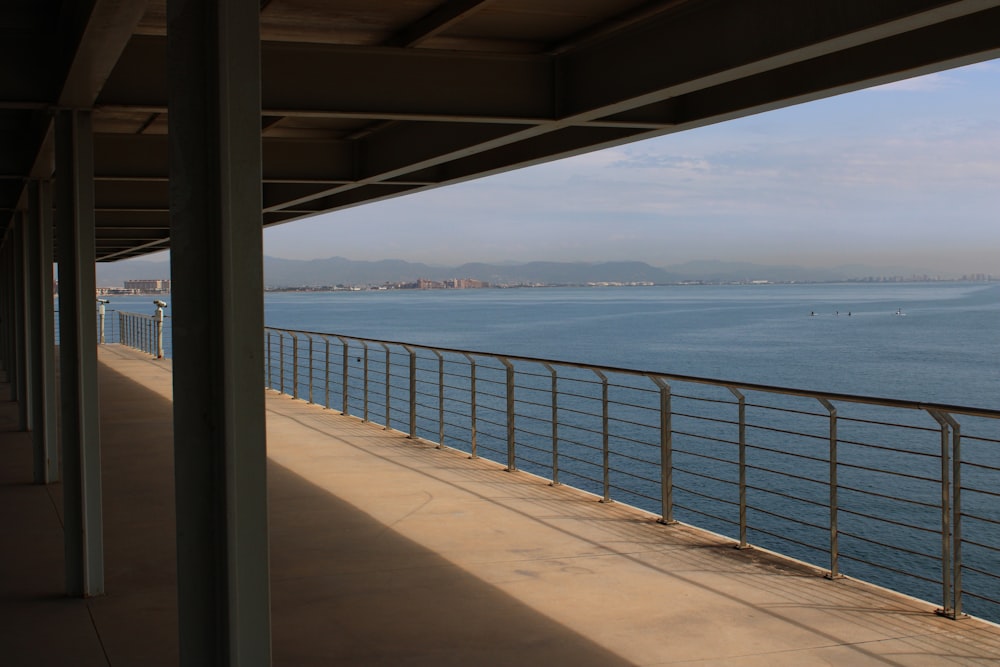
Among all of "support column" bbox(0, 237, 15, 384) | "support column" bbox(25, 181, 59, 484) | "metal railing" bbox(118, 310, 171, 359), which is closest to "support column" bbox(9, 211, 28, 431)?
"support column" bbox(0, 237, 15, 384)

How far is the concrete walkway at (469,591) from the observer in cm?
338

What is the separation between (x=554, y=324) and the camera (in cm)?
6875

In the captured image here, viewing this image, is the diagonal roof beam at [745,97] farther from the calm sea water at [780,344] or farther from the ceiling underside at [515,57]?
the calm sea water at [780,344]

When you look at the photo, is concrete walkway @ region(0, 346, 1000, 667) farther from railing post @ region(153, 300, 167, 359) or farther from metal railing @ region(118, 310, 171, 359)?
metal railing @ region(118, 310, 171, 359)

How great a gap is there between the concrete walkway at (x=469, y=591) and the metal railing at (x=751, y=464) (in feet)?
0.99

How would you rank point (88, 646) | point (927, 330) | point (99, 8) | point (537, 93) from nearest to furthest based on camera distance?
point (99, 8) → point (88, 646) → point (537, 93) → point (927, 330)

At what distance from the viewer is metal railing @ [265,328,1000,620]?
16.8 feet

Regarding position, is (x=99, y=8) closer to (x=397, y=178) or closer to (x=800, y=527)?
(x=397, y=178)

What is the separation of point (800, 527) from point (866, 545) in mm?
1856

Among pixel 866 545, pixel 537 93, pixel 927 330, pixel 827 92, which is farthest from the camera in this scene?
pixel 927 330

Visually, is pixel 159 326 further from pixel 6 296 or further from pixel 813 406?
pixel 813 406

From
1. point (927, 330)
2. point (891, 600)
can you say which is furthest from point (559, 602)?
point (927, 330)

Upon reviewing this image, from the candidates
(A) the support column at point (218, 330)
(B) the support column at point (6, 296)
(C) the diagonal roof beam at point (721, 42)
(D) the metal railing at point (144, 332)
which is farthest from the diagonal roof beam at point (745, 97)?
(D) the metal railing at point (144, 332)

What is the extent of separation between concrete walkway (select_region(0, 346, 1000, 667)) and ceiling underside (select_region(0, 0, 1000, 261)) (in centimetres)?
197
